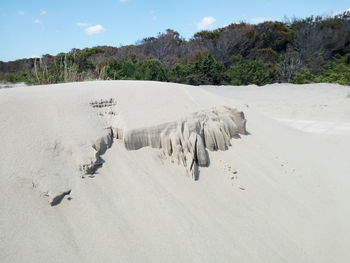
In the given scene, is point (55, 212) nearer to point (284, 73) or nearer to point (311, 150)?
point (311, 150)

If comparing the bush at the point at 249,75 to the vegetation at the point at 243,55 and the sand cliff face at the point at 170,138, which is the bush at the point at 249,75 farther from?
the sand cliff face at the point at 170,138

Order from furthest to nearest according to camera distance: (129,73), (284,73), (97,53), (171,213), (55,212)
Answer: (97,53) → (284,73) → (129,73) → (171,213) → (55,212)

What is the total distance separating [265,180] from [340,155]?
6.19 feet

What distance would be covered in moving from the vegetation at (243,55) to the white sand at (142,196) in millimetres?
9075

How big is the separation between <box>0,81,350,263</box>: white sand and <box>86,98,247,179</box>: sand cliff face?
0.05 meters

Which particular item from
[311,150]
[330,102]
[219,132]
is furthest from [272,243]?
[330,102]

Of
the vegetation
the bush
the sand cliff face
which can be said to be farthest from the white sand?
the bush

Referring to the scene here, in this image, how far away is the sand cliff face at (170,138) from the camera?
7.47 feet

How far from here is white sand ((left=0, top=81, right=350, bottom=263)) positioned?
160cm

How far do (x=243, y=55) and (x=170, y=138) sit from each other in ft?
62.6

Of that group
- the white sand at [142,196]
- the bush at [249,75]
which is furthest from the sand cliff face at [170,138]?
the bush at [249,75]

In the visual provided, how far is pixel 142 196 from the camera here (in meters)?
1.93

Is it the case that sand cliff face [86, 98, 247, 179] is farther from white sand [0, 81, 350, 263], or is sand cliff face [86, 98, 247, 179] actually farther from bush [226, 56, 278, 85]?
bush [226, 56, 278, 85]

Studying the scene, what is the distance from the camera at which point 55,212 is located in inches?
65.4
